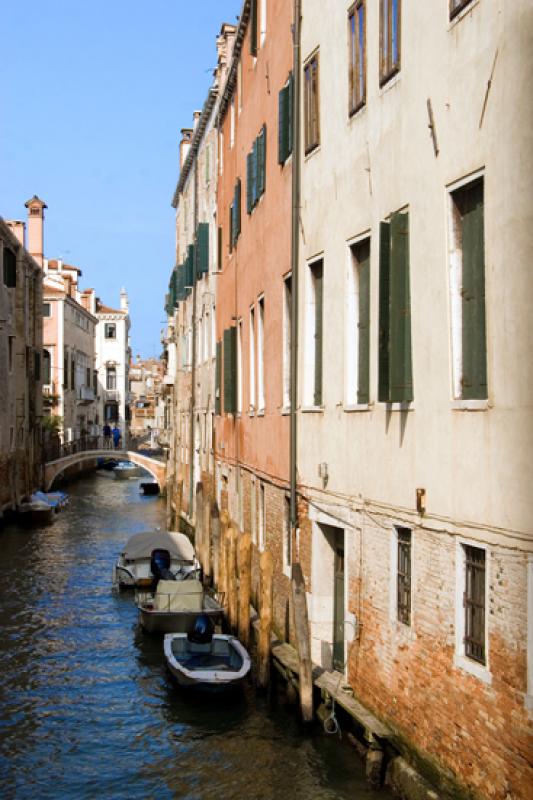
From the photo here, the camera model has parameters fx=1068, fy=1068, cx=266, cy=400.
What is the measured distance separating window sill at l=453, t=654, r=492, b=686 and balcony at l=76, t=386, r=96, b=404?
61.4 meters

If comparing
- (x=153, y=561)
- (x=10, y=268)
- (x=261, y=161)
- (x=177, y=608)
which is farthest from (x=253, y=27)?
(x=10, y=268)

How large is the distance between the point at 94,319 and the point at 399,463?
69.9m

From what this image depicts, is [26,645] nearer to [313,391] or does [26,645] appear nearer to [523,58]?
[313,391]

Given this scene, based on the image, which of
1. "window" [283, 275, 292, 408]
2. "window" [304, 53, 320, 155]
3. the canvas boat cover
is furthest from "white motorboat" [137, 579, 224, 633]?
"window" [304, 53, 320, 155]

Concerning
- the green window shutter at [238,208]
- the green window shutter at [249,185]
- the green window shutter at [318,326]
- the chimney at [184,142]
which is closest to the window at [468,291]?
the green window shutter at [318,326]

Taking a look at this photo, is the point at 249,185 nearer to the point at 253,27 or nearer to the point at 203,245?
the point at 253,27

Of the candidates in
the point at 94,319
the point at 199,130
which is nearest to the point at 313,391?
the point at 199,130

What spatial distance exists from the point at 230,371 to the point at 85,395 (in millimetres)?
51978

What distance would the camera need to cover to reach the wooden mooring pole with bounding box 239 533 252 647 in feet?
50.4

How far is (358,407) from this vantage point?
35.0 ft

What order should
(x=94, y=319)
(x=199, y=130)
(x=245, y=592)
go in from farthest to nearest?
(x=94, y=319)
(x=199, y=130)
(x=245, y=592)

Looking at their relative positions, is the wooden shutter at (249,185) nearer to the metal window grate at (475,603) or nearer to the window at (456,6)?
the window at (456,6)

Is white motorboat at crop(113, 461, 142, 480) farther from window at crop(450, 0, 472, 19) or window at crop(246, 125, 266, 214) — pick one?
window at crop(450, 0, 472, 19)

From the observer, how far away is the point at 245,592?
15.4 meters
